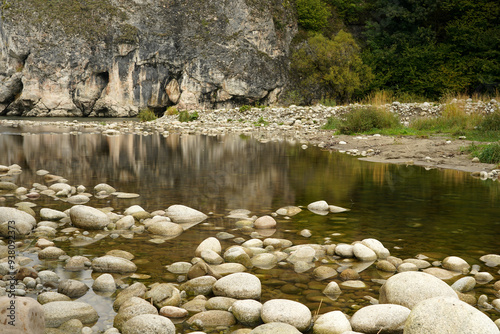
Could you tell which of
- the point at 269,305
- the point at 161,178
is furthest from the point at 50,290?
the point at 161,178

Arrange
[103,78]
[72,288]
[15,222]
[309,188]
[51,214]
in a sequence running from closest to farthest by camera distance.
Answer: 1. [72,288]
2. [15,222]
3. [51,214]
4. [309,188]
5. [103,78]

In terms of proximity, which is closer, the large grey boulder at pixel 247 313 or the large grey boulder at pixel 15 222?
the large grey boulder at pixel 247 313

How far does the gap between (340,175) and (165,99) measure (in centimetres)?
3548

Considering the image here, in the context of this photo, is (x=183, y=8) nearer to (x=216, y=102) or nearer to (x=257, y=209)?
(x=216, y=102)

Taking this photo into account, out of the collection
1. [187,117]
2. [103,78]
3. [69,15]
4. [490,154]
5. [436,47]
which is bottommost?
[490,154]

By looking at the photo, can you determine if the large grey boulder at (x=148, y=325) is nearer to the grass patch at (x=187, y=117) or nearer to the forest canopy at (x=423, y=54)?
the grass patch at (x=187, y=117)

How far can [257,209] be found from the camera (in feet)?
21.9

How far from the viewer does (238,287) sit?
3588 mm

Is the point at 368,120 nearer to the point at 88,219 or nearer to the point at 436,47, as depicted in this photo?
the point at 88,219

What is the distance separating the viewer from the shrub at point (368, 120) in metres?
18.1

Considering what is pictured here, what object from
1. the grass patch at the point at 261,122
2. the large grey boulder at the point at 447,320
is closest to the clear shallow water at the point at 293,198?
the large grey boulder at the point at 447,320

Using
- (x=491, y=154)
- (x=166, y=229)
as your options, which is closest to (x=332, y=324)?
(x=166, y=229)

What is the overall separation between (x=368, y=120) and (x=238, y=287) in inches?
615

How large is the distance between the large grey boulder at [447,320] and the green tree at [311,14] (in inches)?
1755
